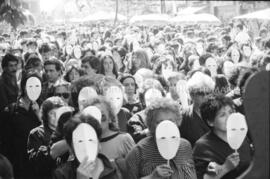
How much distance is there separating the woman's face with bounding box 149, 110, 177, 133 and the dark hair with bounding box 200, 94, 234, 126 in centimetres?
22

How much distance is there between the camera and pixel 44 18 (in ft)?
182

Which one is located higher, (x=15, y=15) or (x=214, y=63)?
(x=15, y=15)

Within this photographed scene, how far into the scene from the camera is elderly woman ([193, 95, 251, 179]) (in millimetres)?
4113

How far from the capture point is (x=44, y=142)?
5.15 metres

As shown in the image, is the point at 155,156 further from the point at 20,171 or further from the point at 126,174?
the point at 20,171

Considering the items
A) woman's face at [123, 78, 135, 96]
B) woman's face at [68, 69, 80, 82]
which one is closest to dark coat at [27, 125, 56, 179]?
woman's face at [123, 78, 135, 96]

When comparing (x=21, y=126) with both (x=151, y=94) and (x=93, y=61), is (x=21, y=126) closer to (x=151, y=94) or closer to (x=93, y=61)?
(x=151, y=94)

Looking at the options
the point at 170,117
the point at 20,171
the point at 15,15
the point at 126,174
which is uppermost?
the point at 15,15

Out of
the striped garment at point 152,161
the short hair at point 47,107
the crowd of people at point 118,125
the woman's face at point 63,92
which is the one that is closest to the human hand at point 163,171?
the crowd of people at point 118,125

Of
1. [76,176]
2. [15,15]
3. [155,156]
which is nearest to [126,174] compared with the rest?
[155,156]

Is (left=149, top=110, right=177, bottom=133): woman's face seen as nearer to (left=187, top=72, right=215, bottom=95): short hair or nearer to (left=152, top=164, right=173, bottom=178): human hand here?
(left=152, top=164, right=173, bottom=178): human hand

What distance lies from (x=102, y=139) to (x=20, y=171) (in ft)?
5.87

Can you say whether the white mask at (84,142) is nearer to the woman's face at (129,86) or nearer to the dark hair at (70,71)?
the woman's face at (129,86)

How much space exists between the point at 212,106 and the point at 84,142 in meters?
1.17
